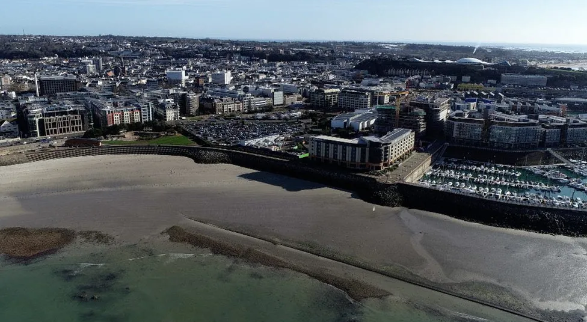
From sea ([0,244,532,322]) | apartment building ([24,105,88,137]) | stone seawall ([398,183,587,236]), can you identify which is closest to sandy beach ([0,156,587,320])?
stone seawall ([398,183,587,236])

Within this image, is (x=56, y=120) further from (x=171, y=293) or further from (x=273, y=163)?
(x=171, y=293)

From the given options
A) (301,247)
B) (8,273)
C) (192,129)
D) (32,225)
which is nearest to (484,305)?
(301,247)

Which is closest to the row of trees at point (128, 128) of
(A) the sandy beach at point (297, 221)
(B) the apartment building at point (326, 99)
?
(A) the sandy beach at point (297, 221)

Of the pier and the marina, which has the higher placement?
the pier

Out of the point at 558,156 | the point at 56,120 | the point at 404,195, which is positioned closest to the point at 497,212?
the point at 404,195

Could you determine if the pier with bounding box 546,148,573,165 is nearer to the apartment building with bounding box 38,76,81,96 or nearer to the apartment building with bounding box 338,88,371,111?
the apartment building with bounding box 338,88,371,111

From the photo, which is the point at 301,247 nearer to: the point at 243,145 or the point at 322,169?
the point at 322,169
